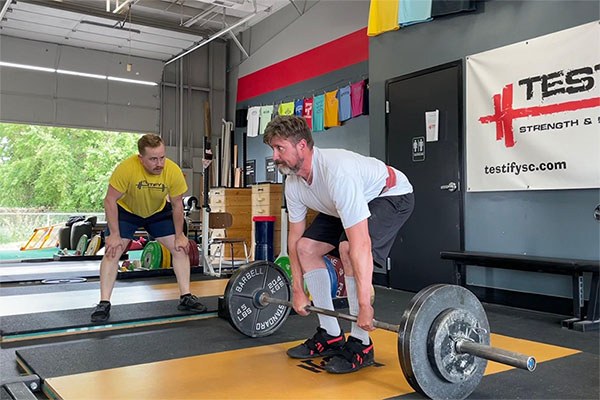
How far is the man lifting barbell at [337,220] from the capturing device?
1.91 meters

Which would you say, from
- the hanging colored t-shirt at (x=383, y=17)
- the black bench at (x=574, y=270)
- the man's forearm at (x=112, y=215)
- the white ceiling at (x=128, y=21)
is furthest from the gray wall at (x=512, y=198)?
Result: the white ceiling at (x=128, y=21)

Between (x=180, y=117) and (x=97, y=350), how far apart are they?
320 inches

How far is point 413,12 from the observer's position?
4.64 meters

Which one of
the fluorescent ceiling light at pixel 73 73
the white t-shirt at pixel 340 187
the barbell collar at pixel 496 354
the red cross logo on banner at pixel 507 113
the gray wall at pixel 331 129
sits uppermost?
the fluorescent ceiling light at pixel 73 73

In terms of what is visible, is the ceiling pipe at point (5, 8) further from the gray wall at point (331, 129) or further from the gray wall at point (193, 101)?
the gray wall at point (331, 129)

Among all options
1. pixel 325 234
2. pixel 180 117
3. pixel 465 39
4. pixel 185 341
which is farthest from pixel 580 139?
pixel 180 117

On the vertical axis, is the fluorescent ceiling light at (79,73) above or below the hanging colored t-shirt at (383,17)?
above

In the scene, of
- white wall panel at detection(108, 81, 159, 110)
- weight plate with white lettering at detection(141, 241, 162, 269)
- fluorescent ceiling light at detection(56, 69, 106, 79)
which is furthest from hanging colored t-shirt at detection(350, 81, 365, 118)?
fluorescent ceiling light at detection(56, 69, 106, 79)

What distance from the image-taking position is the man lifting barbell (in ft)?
6.27

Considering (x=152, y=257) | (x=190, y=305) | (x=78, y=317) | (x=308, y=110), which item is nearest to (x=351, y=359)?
(x=190, y=305)

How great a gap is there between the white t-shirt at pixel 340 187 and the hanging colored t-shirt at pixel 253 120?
260 inches

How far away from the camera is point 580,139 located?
138 inches

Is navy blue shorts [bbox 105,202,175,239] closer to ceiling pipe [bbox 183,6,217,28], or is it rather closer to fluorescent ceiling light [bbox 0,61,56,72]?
ceiling pipe [bbox 183,6,217,28]

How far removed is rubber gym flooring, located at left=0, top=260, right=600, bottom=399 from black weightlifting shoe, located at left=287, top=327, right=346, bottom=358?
70mm
